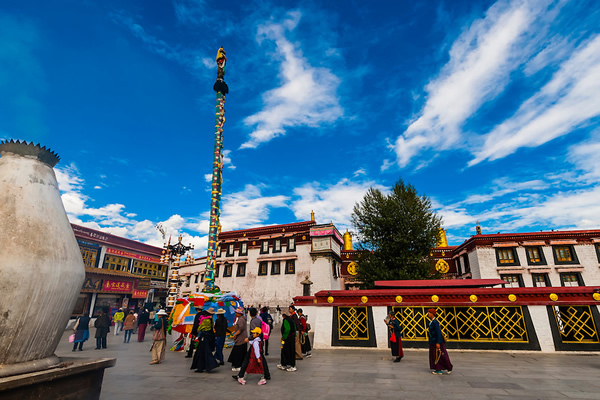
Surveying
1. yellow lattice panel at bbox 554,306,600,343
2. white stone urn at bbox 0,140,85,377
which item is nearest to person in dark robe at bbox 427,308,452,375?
yellow lattice panel at bbox 554,306,600,343

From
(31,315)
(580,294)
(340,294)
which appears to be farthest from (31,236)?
(580,294)

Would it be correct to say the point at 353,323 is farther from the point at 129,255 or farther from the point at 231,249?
the point at 129,255

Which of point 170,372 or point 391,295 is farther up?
point 391,295

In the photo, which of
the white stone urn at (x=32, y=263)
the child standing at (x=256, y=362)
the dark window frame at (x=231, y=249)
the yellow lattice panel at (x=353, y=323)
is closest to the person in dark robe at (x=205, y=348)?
the child standing at (x=256, y=362)

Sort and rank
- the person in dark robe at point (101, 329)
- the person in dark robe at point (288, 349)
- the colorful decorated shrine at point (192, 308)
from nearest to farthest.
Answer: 1. the person in dark robe at point (288, 349)
2. the colorful decorated shrine at point (192, 308)
3. the person in dark robe at point (101, 329)

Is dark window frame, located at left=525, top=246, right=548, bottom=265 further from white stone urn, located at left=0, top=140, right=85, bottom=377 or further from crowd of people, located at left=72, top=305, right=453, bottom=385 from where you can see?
white stone urn, located at left=0, top=140, right=85, bottom=377

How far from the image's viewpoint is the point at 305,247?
30.2 m

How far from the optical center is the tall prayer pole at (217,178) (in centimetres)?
1925

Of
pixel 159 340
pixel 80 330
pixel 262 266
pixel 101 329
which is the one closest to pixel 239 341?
pixel 159 340

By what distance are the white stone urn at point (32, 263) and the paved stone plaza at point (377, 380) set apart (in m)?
2.66

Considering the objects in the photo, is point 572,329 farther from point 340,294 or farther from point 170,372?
point 170,372

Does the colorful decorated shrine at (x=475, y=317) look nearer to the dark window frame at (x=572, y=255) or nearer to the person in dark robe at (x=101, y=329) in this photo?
the person in dark robe at (x=101, y=329)

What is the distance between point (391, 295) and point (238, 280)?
2312cm

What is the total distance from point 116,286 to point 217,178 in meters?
18.0
